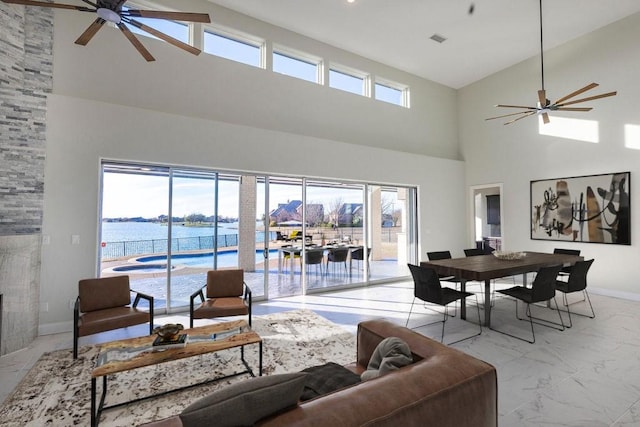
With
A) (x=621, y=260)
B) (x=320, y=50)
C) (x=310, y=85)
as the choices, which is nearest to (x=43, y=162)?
(x=310, y=85)

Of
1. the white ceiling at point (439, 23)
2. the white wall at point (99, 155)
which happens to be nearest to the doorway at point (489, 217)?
the white ceiling at point (439, 23)

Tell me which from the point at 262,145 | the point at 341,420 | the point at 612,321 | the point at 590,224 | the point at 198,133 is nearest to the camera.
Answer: the point at 341,420

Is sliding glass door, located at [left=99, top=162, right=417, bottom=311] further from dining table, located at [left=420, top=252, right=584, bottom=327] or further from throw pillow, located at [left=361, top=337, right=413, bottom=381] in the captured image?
throw pillow, located at [left=361, top=337, right=413, bottom=381]

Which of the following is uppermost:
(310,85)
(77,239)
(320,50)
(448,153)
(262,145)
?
(320,50)

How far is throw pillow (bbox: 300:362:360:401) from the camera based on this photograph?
1.62m

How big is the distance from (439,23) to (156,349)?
6786 millimetres

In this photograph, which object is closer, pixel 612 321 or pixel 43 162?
pixel 43 162

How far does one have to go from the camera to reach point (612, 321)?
13.8 ft

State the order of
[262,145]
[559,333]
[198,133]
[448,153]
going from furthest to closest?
[448,153] → [262,145] → [198,133] → [559,333]

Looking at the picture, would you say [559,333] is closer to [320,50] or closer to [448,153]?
[448,153]

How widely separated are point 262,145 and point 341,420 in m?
4.80

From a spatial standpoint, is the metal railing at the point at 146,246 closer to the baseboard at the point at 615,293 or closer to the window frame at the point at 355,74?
the window frame at the point at 355,74

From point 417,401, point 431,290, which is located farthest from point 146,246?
point 417,401

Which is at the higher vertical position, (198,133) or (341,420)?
(198,133)
